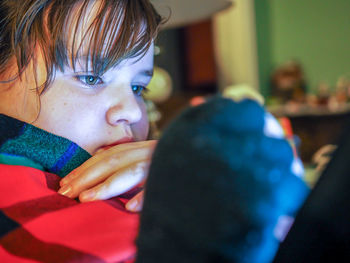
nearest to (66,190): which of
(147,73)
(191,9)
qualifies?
(147,73)

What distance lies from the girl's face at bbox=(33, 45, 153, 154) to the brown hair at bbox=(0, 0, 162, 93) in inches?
0.7

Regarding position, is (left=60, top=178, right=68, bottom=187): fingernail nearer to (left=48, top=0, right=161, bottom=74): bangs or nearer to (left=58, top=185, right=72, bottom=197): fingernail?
(left=58, top=185, right=72, bottom=197): fingernail

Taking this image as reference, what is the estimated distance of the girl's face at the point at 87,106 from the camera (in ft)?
1.44

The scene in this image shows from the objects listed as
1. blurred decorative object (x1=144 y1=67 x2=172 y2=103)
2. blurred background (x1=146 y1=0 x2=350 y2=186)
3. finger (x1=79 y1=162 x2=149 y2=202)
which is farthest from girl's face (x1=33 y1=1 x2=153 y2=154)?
blurred background (x1=146 y1=0 x2=350 y2=186)

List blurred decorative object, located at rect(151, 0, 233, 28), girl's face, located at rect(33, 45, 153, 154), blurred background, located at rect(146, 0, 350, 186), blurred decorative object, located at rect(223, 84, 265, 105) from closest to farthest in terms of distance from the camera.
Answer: blurred decorative object, located at rect(223, 84, 265, 105)
girl's face, located at rect(33, 45, 153, 154)
blurred decorative object, located at rect(151, 0, 233, 28)
blurred background, located at rect(146, 0, 350, 186)

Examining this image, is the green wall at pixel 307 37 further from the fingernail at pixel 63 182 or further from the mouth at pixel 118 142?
the fingernail at pixel 63 182

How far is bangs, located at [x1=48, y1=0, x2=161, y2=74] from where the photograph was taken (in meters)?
Answer: 0.44

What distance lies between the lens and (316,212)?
21 centimetres

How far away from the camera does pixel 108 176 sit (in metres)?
0.36

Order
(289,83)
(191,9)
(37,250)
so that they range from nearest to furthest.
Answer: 1. (37,250)
2. (191,9)
3. (289,83)

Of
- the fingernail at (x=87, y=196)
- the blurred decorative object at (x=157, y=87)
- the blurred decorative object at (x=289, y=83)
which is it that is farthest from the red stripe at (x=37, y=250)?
the blurred decorative object at (x=289, y=83)

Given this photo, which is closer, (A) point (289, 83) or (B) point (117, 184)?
(B) point (117, 184)

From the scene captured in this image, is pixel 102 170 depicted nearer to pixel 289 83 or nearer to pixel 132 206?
pixel 132 206

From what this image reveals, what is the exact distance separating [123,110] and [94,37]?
9 cm
